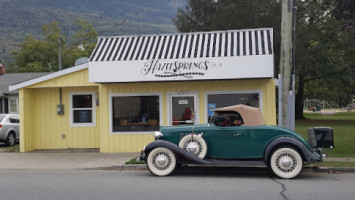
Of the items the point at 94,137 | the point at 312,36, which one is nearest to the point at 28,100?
the point at 94,137

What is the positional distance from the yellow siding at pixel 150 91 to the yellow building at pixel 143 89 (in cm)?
3

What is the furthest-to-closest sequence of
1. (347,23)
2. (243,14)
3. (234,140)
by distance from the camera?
(243,14)
(347,23)
(234,140)

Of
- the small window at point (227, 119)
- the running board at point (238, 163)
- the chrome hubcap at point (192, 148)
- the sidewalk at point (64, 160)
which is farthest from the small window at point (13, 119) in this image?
the running board at point (238, 163)

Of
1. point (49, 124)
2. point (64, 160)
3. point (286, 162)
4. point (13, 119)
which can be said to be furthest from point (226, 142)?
point (13, 119)

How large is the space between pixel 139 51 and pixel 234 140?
5848 mm

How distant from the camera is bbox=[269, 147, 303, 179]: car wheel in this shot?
9453mm

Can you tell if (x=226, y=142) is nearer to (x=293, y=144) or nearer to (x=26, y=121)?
(x=293, y=144)

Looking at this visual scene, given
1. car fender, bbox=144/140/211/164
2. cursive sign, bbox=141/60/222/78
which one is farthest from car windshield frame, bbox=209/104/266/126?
cursive sign, bbox=141/60/222/78

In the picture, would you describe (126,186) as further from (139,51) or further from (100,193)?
(139,51)

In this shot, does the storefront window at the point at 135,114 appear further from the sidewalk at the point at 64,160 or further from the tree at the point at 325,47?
the tree at the point at 325,47

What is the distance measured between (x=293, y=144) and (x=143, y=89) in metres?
6.61

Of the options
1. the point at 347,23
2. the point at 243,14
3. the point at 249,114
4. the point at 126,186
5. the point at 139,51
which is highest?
the point at 243,14

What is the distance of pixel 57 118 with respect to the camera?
628 inches

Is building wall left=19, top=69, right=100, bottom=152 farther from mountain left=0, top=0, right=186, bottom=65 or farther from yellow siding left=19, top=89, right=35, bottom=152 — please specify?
mountain left=0, top=0, right=186, bottom=65
